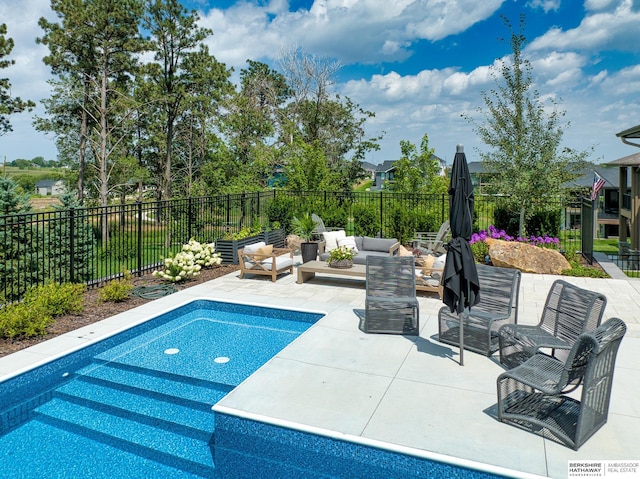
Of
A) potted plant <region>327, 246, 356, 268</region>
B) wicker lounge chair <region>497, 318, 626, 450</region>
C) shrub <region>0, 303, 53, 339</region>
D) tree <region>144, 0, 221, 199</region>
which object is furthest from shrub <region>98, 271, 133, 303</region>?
tree <region>144, 0, 221, 199</region>

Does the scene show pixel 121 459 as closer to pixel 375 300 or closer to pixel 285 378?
pixel 285 378

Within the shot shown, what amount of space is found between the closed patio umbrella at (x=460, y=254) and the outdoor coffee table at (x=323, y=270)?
3.83m

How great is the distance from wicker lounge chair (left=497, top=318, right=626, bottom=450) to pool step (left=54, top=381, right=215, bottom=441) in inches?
99.2

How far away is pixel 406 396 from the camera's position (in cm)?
403

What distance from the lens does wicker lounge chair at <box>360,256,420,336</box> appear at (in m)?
5.77

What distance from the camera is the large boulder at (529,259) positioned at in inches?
405

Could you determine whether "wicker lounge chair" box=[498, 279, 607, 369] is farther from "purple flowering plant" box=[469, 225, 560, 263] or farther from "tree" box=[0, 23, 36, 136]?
"tree" box=[0, 23, 36, 136]

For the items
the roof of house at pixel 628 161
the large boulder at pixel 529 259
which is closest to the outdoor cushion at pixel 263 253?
the large boulder at pixel 529 259

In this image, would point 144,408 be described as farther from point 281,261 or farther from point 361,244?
point 361,244

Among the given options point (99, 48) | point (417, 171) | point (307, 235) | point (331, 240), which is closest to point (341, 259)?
point (331, 240)

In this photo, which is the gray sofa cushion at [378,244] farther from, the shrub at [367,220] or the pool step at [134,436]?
the pool step at [134,436]

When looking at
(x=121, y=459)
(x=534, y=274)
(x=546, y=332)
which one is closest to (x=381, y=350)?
(x=546, y=332)

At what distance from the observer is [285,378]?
14.5 feet

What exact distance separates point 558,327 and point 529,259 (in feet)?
20.8
